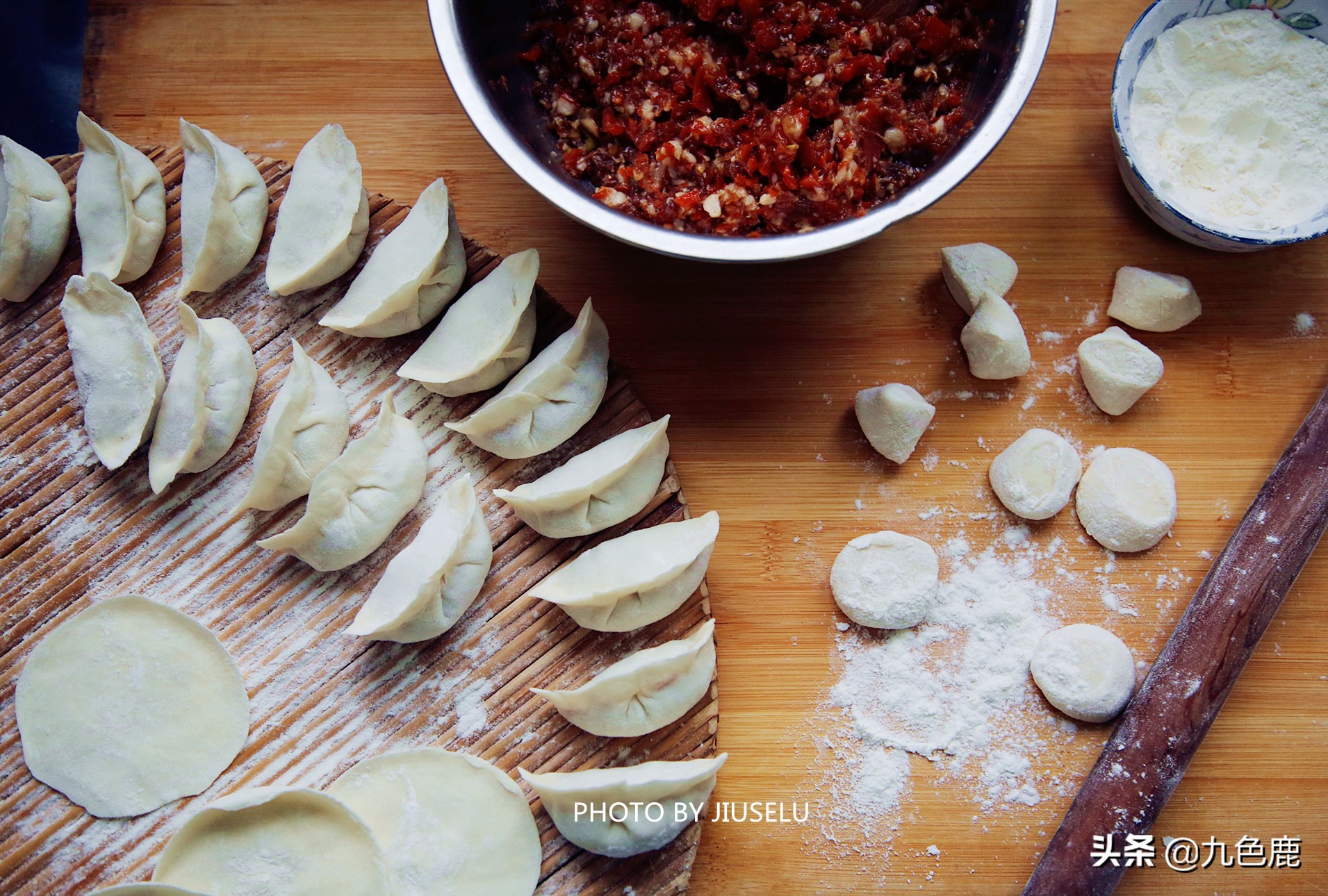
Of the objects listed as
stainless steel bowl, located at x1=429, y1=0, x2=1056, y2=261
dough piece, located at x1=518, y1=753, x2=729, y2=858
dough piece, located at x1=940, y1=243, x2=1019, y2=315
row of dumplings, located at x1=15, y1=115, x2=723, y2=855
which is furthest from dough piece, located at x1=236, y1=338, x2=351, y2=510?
dough piece, located at x1=940, y1=243, x2=1019, y2=315

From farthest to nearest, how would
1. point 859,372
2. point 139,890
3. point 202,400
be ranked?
1. point 859,372
2. point 202,400
3. point 139,890

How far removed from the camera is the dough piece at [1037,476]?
186 centimetres

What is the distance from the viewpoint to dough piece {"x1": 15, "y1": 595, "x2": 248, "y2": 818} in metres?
1.73

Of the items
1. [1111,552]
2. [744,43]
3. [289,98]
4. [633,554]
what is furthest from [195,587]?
[1111,552]

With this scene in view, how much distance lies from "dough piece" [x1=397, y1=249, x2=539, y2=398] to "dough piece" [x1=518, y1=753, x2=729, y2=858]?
2.58ft

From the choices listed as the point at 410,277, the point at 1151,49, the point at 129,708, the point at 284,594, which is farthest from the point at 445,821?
the point at 1151,49

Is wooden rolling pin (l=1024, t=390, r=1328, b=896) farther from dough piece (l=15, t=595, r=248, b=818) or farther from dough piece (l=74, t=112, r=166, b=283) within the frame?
dough piece (l=74, t=112, r=166, b=283)

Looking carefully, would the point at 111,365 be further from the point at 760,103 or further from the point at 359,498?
the point at 760,103

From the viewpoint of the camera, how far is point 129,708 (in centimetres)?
177

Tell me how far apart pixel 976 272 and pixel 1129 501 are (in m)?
0.59

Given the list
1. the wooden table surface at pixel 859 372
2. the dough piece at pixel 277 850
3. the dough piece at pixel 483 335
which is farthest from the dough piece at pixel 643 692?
the dough piece at pixel 483 335

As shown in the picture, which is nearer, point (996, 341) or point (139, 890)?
point (139, 890)

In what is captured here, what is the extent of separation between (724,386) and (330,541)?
2.91ft

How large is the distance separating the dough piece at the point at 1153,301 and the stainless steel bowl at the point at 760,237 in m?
0.58
